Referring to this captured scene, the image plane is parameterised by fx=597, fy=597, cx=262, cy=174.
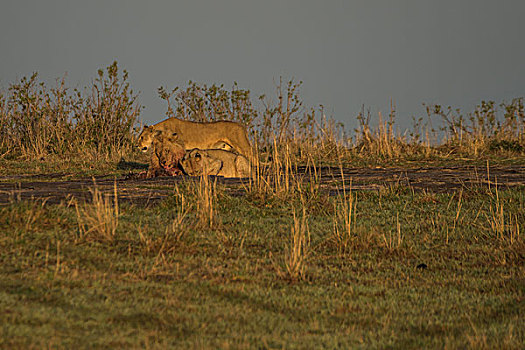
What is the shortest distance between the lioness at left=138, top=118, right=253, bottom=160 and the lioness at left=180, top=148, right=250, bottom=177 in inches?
94.1

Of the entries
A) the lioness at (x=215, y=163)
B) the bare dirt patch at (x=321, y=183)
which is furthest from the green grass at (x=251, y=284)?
the lioness at (x=215, y=163)

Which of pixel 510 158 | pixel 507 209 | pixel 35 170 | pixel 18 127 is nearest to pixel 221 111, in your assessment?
pixel 18 127

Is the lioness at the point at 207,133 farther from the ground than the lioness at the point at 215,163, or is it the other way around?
the lioness at the point at 207,133

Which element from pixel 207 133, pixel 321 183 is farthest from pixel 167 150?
pixel 207 133

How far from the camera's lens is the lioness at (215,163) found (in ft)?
35.1

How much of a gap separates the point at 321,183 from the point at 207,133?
15.5 ft

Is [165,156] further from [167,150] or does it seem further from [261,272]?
[261,272]

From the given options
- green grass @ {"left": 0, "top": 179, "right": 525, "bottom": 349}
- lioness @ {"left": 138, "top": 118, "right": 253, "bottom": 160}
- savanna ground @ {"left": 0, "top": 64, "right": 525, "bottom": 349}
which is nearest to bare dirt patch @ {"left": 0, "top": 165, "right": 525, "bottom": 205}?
savanna ground @ {"left": 0, "top": 64, "right": 525, "bottom": 349}

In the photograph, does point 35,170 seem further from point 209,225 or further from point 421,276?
point 421,276

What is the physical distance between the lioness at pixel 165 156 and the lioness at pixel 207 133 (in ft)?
8.55

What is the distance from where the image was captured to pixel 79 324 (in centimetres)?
318

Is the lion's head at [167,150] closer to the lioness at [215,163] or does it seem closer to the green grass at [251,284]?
the lioness at [215,163]

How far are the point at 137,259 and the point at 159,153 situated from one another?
6462 mm

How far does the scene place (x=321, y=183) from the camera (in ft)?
33.3
